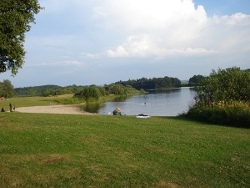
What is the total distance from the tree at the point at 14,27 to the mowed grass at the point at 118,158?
13.3 ft

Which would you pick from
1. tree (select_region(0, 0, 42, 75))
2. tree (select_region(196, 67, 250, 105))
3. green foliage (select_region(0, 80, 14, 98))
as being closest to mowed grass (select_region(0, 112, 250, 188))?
tree (select_region(0, 0, 42, 75))

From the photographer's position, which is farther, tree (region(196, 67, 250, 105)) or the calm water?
the calm water

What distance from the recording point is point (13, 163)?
927cm

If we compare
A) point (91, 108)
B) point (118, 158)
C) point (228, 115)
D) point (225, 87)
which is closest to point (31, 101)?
point (91, 108)

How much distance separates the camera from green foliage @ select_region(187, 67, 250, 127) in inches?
827

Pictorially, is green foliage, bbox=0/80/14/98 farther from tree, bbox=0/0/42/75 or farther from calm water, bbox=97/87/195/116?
tree, bbox=0/0/42/75

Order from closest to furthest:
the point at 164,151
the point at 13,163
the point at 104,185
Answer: the point at 104,185 < the point at 13,163 < the point at 164,151

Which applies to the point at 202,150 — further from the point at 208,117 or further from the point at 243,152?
the point at 208,117

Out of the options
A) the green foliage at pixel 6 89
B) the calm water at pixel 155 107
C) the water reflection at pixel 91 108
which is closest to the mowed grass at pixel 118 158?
the calm water at pixel 155 107

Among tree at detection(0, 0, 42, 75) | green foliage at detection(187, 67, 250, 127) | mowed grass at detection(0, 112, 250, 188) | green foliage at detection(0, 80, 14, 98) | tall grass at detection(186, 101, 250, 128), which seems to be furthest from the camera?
green foliage at detection(0, 80, 14, 98)

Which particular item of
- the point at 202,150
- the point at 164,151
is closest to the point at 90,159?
the point at 164,151

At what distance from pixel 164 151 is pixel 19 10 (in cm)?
1150

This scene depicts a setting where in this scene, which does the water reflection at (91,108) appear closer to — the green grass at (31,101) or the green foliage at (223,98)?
the green grass at (31,101)

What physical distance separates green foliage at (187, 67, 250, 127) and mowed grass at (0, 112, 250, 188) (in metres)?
6.58
